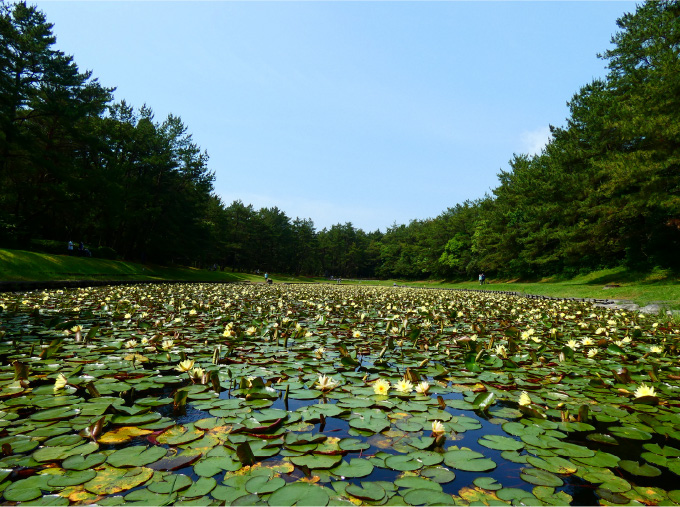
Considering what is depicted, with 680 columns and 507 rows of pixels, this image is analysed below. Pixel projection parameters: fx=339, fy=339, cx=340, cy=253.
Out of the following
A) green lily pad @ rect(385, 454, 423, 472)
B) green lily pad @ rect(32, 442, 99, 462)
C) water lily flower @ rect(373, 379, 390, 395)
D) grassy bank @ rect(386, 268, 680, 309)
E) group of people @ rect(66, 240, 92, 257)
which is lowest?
green lily pad @ rect(32, 442, 99, 462)

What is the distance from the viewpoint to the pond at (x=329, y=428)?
1.54 m

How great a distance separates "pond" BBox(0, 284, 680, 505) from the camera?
154 centimetres

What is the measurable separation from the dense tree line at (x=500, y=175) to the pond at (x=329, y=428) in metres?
15.4

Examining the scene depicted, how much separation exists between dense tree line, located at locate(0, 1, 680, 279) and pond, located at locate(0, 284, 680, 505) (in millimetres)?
15408

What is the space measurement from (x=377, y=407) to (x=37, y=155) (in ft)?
69.4

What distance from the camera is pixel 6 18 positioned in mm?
17438

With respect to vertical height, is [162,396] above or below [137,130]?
below

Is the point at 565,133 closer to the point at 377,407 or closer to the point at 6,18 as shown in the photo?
the point at 377,407

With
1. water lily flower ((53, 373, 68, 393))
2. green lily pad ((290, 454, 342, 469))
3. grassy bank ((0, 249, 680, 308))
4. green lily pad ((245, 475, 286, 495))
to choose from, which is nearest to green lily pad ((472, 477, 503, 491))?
green lily pad ((290, 454, 342, 469))

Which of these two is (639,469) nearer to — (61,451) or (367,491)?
(367,491)

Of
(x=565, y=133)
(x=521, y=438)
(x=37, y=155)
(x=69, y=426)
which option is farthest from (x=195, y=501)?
(x=565, y=133)

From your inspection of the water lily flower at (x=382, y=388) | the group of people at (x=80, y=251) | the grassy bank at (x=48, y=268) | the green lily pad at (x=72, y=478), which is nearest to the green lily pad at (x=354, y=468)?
the water lily flower at (x=382, y=388)

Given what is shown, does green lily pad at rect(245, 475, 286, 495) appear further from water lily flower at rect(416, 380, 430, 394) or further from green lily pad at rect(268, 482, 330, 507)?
water lily flower at rect(416, 380, 430, 394)

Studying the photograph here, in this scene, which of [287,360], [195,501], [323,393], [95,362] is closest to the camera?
[195,501]
